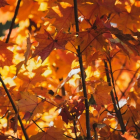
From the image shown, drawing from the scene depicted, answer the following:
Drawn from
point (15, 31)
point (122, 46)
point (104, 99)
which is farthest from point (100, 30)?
point (15, 31)

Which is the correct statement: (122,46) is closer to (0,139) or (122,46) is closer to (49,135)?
(49,135)

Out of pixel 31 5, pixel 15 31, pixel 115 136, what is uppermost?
pixel 31 5

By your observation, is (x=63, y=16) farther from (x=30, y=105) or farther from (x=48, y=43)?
(x=30, y=105)

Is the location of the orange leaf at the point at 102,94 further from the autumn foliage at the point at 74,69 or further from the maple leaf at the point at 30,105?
the maple leaf at the point at 30,105

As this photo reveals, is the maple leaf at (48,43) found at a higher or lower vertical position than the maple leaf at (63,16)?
lower

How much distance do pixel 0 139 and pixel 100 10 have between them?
458 mm

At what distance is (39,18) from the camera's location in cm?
106

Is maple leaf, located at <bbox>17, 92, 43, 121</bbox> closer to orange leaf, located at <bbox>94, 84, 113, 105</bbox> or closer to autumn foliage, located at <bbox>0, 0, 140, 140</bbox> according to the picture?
autumn foliage, located at <bbox>0, 0, 140, 140</bbox>

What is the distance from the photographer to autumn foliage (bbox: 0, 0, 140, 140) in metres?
0.59

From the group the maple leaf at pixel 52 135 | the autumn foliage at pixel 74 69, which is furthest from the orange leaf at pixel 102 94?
the maple leaf at pixel 52 135

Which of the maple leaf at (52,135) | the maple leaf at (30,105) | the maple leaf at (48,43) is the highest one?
the maple leaf at (48,43)

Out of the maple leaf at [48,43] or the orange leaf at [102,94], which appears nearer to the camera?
the maple leaf at [48,43]

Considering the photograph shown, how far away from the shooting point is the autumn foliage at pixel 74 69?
588mm

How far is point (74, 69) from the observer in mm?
680
